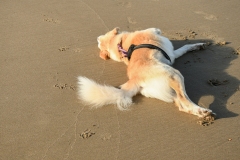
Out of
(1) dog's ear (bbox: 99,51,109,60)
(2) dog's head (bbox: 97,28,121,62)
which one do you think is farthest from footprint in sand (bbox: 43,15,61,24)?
(1) dog's ear (bbox: 99,51,109,60)

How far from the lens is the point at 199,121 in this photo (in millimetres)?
3199

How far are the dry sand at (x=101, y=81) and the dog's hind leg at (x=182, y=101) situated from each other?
0.30ft

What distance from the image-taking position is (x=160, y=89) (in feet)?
11.4

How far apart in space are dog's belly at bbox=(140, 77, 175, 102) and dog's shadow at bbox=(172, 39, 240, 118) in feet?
1.04

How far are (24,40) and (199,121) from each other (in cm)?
345

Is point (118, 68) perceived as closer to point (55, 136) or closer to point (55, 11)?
point (55, 136)

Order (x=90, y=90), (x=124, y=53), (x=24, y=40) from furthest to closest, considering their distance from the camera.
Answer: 1. (x=24, y=40)
2. (x=124, y=53)
3. (x=90, y=90)

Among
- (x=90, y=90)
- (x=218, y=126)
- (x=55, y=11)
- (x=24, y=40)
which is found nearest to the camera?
(x=218, y=126)

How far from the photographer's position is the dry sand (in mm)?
3023

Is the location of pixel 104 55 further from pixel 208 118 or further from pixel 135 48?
pixel 208 118

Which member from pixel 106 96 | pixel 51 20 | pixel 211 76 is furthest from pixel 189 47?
pixel 51 20

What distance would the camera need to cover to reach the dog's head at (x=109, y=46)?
455 cm

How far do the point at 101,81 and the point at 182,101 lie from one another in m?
1.30

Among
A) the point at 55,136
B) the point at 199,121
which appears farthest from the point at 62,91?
the point at 199,121
